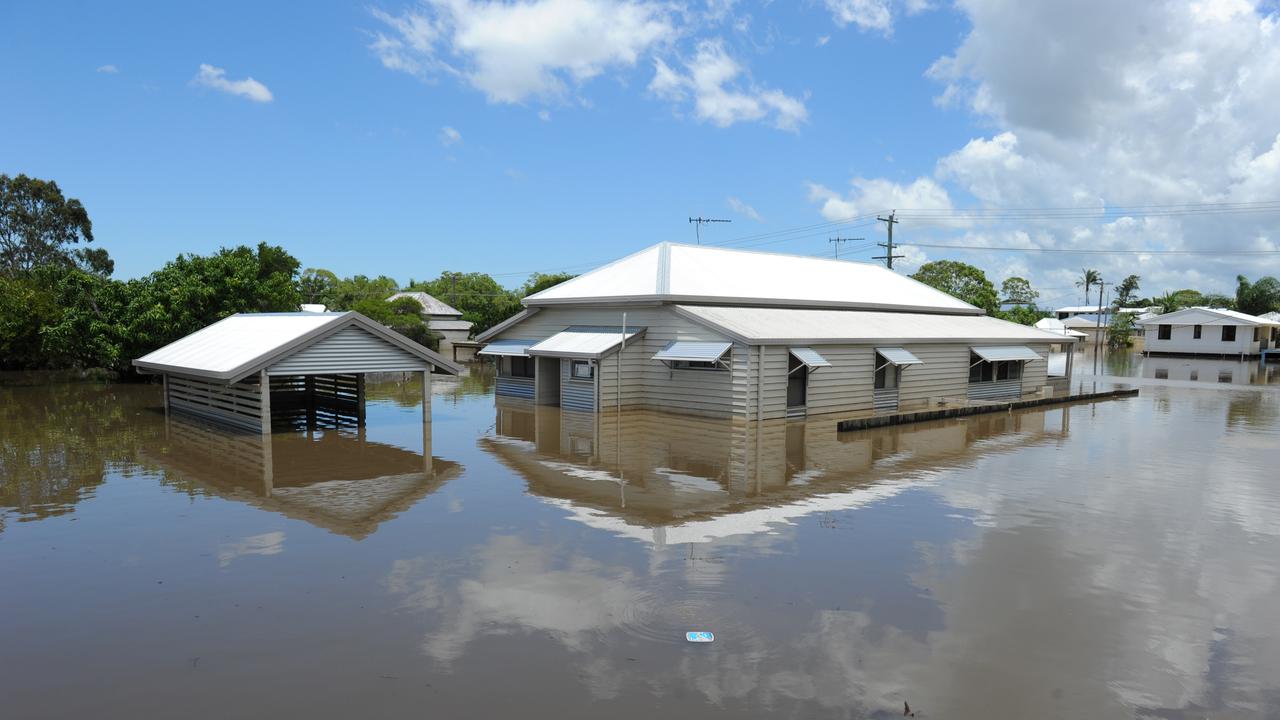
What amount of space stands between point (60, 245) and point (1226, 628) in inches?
3128

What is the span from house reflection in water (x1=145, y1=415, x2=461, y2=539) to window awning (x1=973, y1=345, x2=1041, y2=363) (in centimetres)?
1971

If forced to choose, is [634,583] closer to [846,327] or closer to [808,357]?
[808,357]

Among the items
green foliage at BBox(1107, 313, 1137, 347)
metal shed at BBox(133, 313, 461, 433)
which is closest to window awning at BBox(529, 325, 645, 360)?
metal shed at BBox(133, 313, 461, 433)

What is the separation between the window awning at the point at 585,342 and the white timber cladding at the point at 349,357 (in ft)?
18.5

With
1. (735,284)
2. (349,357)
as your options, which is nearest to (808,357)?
(735,284)

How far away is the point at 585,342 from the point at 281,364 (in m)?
9.47

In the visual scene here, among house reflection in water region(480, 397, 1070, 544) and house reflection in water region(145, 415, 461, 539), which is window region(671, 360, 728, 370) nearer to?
house reflection in water region(480, 397, 1070, 544)

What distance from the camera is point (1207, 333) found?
61812mm

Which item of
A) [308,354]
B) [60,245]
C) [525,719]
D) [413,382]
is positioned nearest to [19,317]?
[413,382]

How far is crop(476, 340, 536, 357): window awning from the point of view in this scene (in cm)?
2719

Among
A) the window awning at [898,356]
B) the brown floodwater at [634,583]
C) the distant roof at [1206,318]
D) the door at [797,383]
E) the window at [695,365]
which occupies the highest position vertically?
the distant roof at [1206,318]

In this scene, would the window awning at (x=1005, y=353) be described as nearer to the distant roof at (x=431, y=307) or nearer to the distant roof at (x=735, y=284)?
the distant roof at (x=735, y=284)

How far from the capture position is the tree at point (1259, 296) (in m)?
82.5

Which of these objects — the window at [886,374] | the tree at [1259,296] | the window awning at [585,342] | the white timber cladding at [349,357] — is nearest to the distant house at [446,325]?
the window awning at [585,342]
